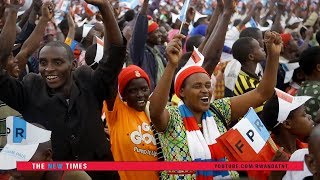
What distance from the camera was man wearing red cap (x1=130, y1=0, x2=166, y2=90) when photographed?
8.22 meters

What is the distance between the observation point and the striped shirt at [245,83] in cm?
757

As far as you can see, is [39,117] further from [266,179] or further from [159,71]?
[159,71]

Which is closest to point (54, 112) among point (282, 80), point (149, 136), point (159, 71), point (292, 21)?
point (149, 136)

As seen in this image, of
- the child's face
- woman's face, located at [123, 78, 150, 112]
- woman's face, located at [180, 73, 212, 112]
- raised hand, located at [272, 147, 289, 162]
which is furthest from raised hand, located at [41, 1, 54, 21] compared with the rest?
raised hand, located at [272, 147, 289, 162]

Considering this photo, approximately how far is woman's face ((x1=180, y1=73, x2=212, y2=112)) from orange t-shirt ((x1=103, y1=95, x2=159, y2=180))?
1.25ft

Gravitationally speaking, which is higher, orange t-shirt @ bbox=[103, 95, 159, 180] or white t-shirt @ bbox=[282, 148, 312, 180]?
white t-shirt @ bbox=[282, 148, 312, 180]

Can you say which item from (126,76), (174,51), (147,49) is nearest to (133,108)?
(126,76)

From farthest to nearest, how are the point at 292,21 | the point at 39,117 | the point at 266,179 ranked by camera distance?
1. the point at 292,21
2. the point at 39,117
3. the point at 266,179

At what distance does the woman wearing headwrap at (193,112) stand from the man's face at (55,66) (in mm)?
657

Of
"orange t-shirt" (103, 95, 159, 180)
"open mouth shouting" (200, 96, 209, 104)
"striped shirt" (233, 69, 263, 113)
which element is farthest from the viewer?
"striped shirt" (233, 69, 263, 113)

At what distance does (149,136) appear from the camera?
568 cm

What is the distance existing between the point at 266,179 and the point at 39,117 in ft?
5.04

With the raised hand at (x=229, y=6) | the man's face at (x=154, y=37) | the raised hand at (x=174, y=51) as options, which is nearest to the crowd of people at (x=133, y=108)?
the raised hand at (x=174, y=51)

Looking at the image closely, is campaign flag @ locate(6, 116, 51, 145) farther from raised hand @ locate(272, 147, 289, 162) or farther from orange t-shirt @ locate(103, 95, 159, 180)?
raised hand @ locate(272, 147, 289, 162)
